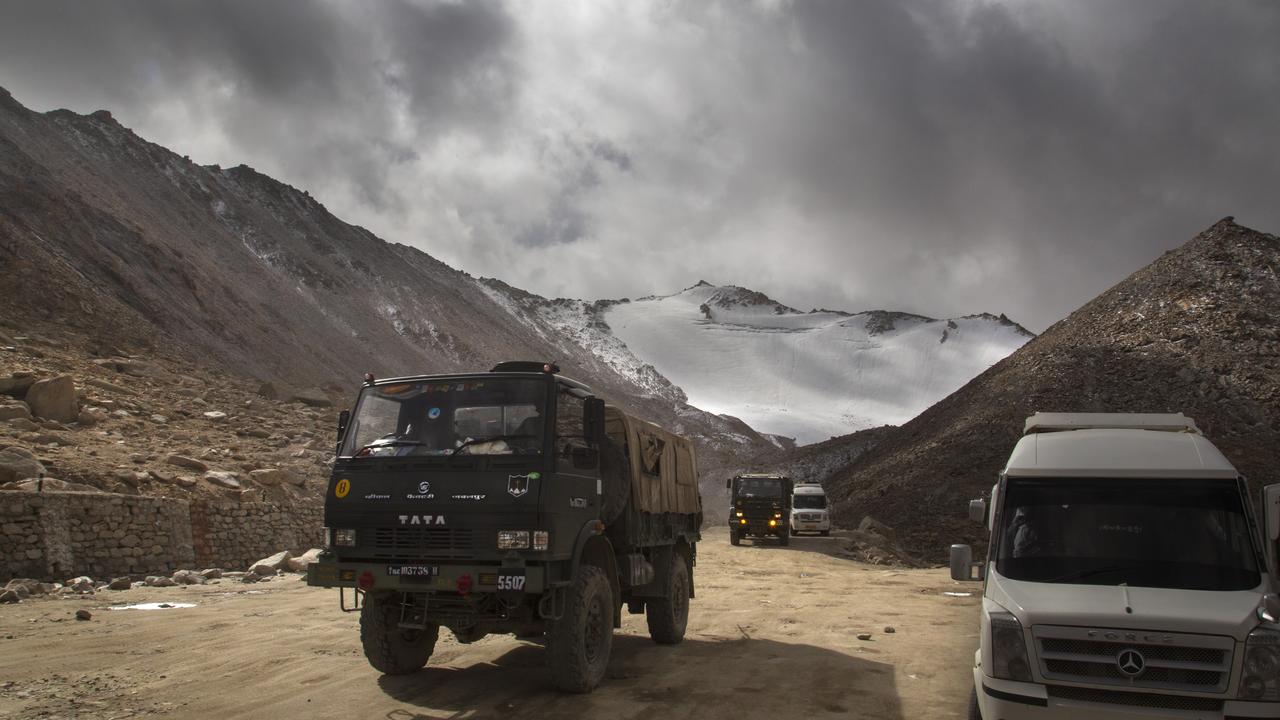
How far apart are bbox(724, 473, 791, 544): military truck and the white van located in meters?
2.62

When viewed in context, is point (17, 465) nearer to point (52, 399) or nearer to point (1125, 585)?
point (52, 399)

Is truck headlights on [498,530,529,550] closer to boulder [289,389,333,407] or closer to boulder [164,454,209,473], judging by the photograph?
boulder [164,454,209,473]

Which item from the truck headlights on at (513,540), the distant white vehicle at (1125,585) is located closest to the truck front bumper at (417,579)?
the truck headlights on at (513,540)

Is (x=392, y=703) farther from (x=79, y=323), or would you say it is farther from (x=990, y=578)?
(x=79, y=323)

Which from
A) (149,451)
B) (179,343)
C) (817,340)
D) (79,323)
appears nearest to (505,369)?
(149,451)

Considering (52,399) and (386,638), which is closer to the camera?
(386,638)

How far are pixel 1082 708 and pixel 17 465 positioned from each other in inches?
686

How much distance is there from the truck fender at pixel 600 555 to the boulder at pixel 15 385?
63.7ft

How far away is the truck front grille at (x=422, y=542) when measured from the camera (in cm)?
775

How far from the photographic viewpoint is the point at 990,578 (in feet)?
21.6

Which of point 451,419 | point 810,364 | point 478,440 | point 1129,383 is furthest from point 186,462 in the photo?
point 810,364

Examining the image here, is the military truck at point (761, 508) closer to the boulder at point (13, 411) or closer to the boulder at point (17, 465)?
the boulder at point (13, 411)

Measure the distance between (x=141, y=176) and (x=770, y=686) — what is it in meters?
67.9

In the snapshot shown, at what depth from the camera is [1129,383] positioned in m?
39.3
